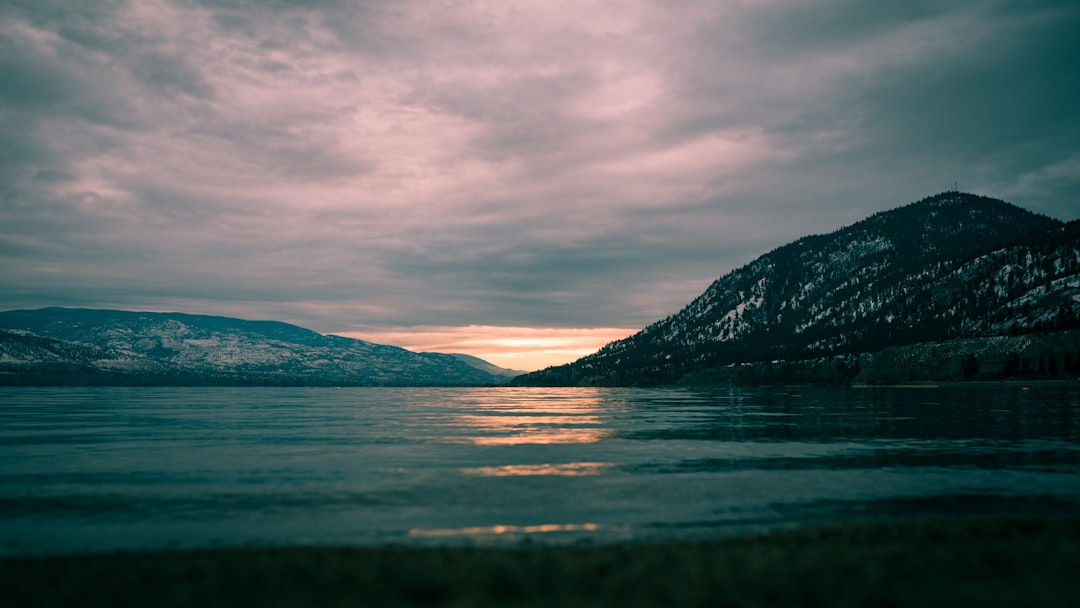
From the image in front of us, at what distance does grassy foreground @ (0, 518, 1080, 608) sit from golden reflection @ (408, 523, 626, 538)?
3.53 metres

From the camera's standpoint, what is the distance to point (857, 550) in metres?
23.0

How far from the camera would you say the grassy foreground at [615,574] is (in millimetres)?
17812

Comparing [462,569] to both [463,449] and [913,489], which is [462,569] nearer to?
[913,489]

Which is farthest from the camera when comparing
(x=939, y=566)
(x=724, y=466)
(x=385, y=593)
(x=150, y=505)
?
(x=724, y=466)

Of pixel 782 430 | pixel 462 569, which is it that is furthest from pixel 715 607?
pixel 782 430

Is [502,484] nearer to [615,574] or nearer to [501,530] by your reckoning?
[501,530]

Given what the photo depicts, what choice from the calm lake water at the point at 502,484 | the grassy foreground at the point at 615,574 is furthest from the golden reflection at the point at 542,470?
the grassy foreground at the point at 615,574

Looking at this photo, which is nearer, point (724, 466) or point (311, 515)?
point (311, 515)

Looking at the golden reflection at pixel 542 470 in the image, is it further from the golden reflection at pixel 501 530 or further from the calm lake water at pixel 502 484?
the golden reflection at pixel 501 530

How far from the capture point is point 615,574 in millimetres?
20375

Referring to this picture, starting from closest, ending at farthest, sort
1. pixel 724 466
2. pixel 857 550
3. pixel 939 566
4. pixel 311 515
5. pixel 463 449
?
pixel 939 566
pixel 857 550
pixel 311 515
pixel 724 466
pixel 463 449

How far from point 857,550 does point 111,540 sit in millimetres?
30846

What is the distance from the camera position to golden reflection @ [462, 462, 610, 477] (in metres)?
46.3

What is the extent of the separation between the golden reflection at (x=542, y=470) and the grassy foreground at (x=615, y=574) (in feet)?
70.8
